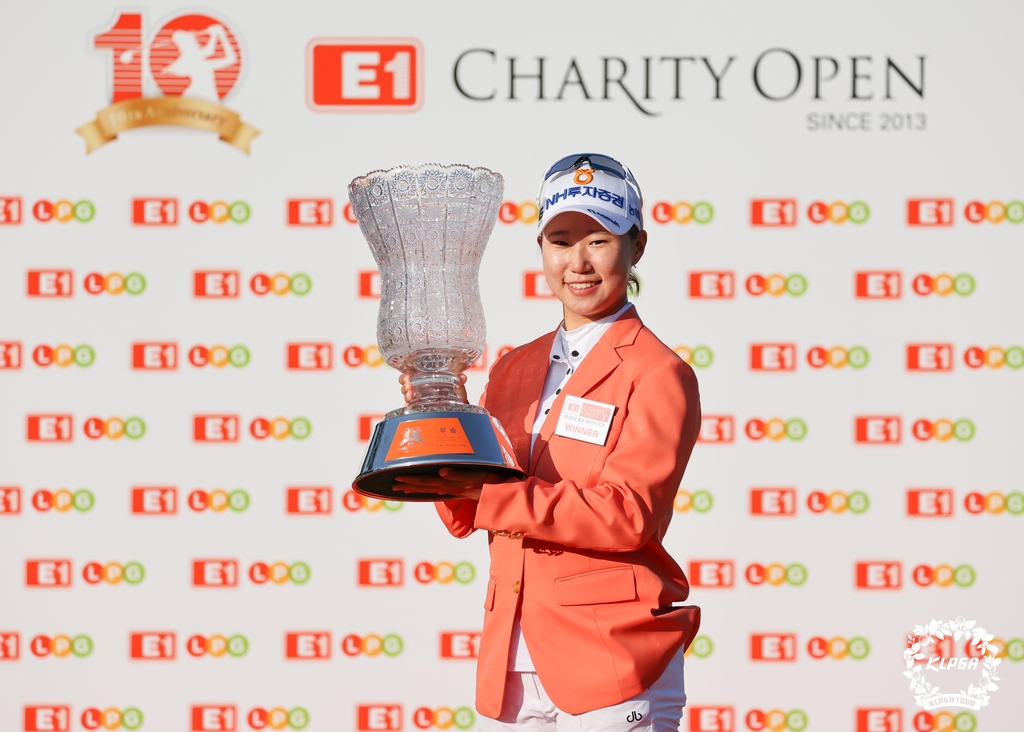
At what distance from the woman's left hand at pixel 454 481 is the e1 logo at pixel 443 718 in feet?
7.16

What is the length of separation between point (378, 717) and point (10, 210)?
231 cm

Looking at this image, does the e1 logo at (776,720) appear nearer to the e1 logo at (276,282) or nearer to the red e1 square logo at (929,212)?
the red e1 square logo at (929,212)

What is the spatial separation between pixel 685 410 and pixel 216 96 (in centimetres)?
267

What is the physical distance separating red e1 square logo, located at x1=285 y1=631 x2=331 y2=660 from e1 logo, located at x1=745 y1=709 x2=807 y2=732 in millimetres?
1568

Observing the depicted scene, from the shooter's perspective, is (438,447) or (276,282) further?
(276,282)

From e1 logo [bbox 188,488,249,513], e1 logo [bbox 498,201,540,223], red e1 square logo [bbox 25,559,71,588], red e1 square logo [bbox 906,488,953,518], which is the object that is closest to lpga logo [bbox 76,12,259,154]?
e1 logo [bbox 498,201,540,223]

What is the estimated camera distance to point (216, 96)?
384 centimetres

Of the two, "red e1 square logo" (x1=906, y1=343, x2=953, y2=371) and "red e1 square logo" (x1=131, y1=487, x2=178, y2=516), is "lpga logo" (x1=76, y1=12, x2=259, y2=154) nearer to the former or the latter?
"red e1 square logo" (x1=131, y1=487, x2=178, y2=516)

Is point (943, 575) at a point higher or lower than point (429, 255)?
lower

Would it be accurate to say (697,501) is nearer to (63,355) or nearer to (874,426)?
(874,426)

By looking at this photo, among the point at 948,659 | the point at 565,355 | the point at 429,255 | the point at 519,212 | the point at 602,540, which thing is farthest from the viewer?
the point at 519,212

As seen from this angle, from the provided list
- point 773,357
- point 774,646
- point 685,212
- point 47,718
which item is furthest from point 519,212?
point 47,718

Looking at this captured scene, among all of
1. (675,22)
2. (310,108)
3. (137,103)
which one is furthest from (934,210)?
(137,103)

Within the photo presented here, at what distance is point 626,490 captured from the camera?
1.77 metres
